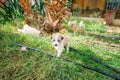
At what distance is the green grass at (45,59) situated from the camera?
3432 millimetres

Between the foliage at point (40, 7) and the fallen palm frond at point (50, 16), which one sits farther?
the foliage at point (40, 7)

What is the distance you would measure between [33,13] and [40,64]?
242 cm

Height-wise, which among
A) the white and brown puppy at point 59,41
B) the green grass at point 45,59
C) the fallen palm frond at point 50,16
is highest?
the fallen palm frond at point 50,16

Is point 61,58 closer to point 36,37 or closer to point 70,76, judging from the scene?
point 70,76

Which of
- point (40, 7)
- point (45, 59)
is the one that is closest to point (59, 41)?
point (45, 59)

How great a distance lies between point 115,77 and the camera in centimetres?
335

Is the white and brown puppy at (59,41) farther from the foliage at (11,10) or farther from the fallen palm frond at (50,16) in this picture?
the foliage at (11,10)

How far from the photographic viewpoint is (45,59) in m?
3.75

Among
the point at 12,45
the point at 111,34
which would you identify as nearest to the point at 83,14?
the point at 111,34


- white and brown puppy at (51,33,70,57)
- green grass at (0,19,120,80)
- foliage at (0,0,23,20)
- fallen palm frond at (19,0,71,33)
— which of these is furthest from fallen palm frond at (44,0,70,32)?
white and brown puppy at (51,33,70,57)

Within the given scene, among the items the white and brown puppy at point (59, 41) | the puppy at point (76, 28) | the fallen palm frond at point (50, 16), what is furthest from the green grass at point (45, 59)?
the fallen palm frond at point (50, 16)

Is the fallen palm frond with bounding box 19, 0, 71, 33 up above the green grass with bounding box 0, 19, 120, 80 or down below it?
above

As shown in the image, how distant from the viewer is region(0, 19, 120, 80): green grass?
343 cm

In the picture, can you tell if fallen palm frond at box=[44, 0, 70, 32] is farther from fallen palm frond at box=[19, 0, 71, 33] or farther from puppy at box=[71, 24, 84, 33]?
puppy at box=[71, 24, 84, 33]
